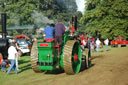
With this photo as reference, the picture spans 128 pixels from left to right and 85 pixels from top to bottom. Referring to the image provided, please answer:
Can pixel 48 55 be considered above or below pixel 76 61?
above

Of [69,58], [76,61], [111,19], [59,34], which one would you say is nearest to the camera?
[69,58]

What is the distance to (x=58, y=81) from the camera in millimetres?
6531

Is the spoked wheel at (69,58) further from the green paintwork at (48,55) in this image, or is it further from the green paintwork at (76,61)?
the green paintwork at (48,55)

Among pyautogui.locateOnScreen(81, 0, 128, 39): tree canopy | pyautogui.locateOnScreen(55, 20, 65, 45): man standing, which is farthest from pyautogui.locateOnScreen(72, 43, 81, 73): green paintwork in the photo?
pyautogui.locateOnScreen(81, 0, 128, 39): tree canopy

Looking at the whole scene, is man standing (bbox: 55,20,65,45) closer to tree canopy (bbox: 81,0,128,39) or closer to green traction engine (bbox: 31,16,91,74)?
green traction engine (bbox: 31,16,91,74)

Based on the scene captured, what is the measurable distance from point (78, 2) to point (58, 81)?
6427 millimetres

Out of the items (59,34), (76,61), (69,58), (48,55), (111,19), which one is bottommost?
(76,61)

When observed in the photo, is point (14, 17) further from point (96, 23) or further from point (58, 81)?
point (58, 81)

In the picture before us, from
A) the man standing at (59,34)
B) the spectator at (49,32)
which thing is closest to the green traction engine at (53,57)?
the man standing at (59,34)

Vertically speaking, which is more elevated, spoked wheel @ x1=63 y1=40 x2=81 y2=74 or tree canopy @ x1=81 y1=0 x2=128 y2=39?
tree canopy @ x1=81 y1=0 x2=128 y2=39

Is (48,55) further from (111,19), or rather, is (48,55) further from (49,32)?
(111,19)

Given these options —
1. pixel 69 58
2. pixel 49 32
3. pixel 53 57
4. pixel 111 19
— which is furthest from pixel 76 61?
pixel 111 19

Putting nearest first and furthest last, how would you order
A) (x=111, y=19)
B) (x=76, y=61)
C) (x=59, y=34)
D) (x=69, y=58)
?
(x=69, y=58), (x=59, y=34), (x=76, y=61), (x=111, y=19)

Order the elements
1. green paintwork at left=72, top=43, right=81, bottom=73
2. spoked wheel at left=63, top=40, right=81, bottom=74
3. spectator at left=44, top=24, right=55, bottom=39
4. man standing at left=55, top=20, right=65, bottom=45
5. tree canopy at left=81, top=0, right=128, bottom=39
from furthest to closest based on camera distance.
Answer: tree canopy at left=81, top=0, right=128, bottom=39, green paintwork at left=72, top=43, right=81, bottom=73, spectator at left=44, top=24, right=55, bottom=39, man standing at left=55, top=20, right=65, bottom=45, spoked wheel at left=63, top=40, right=81, bottom=74
